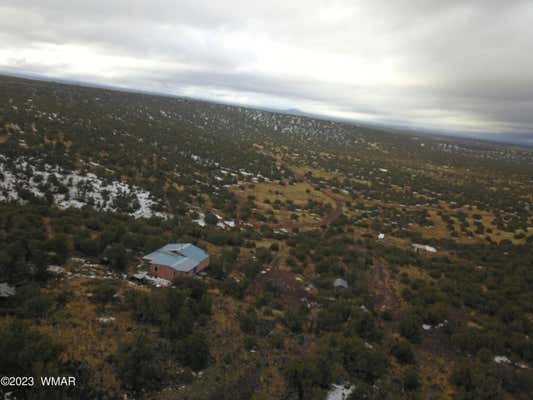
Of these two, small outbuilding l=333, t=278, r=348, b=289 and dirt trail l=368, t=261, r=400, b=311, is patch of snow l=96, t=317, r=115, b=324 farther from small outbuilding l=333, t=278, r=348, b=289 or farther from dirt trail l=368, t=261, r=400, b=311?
dirt trail l=368, t=261, r=400, b=311

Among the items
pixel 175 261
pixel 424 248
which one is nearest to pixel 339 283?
pixel 175 261

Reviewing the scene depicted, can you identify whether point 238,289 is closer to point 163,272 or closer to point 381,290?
point 163,272

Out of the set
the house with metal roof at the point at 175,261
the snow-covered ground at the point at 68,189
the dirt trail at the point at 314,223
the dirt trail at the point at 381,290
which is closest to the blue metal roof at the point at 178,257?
the house with metal roof at the point at 175,261

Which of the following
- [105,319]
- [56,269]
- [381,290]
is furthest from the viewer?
[381,290]

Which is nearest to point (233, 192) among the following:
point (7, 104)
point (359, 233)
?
Answer: point (359, 233)

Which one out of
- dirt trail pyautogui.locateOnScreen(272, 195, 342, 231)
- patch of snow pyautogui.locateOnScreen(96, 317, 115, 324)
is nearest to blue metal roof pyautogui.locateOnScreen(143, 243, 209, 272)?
patch of snow pyautogui.locateOnScreen(96, 317, 115, 324)
